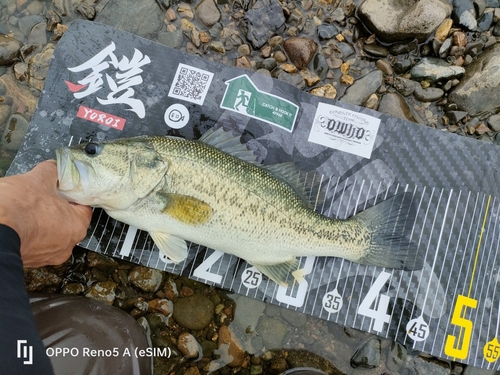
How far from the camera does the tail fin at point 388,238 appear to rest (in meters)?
3.40

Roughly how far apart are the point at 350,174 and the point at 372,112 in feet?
2.11

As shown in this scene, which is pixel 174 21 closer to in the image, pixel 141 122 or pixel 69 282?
pixel 141 122

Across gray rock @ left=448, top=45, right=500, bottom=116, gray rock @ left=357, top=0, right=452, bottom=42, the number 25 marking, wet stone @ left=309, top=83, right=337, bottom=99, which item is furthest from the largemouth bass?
gray rock @ left=357, top=0, right=452, bottom=42

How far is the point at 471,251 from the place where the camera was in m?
3.61

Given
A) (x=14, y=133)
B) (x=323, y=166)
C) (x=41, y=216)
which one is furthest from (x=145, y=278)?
(x=323, y=166)

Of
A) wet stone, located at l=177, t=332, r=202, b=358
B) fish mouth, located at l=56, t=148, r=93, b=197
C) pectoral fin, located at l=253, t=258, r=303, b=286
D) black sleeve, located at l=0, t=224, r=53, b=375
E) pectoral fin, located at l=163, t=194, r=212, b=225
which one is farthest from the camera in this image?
wet stone, located at l=177, t=332, r=202, b=358

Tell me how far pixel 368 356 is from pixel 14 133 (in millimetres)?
3901

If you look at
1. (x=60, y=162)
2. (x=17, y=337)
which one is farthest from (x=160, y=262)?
(x=17, y=337)

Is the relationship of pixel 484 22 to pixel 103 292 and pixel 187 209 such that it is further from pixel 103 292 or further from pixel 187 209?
pixel 103 292

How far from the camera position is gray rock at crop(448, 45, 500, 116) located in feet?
12.5

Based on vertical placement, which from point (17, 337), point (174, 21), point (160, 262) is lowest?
point (17, 337)

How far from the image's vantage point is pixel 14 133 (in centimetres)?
366

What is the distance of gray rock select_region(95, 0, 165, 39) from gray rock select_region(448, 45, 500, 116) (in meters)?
3.04

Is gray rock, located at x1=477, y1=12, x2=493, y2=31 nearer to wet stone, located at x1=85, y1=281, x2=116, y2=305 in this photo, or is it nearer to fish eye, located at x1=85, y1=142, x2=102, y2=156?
fish eye, located at x1=85, y1=142, x2=102, y2=156
